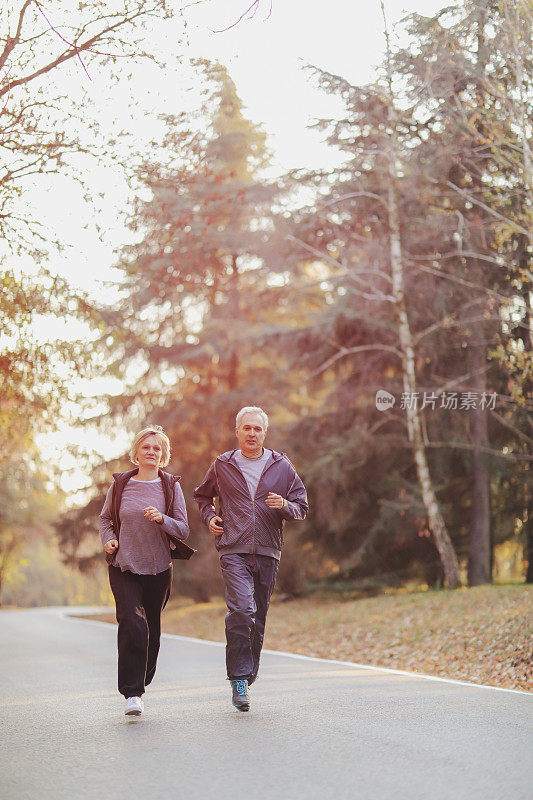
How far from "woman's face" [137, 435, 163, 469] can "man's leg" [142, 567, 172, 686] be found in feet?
2.64

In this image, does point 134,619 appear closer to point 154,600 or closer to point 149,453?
point 154,600

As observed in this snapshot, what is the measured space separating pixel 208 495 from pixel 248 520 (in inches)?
16.4

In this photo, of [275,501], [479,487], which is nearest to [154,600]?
[275,501]

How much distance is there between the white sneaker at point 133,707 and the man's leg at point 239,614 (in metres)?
0.68

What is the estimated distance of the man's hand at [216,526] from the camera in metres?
8.23

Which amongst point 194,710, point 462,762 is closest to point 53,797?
point 462,762

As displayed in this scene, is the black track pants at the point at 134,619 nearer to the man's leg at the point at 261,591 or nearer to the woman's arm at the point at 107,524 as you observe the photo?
the woman's arm at the point at 107,524

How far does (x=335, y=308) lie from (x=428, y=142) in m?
4.45

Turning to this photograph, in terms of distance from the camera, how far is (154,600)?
8.27m

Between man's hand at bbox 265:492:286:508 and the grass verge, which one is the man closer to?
man's hand at bbox 265:492:286:508

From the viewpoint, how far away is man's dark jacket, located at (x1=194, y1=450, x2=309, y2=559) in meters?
8.22

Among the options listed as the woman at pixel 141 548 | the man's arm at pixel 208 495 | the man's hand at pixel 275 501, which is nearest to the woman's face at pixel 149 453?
the woman at pixel 141 548

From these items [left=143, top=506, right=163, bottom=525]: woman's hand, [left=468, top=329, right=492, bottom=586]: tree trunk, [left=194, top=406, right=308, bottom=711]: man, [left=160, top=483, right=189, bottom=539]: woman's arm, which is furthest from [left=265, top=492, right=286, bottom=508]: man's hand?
[left=468, top=329, right=492, bottom=586]: tree trunk

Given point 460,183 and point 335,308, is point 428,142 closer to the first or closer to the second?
point 460,183
